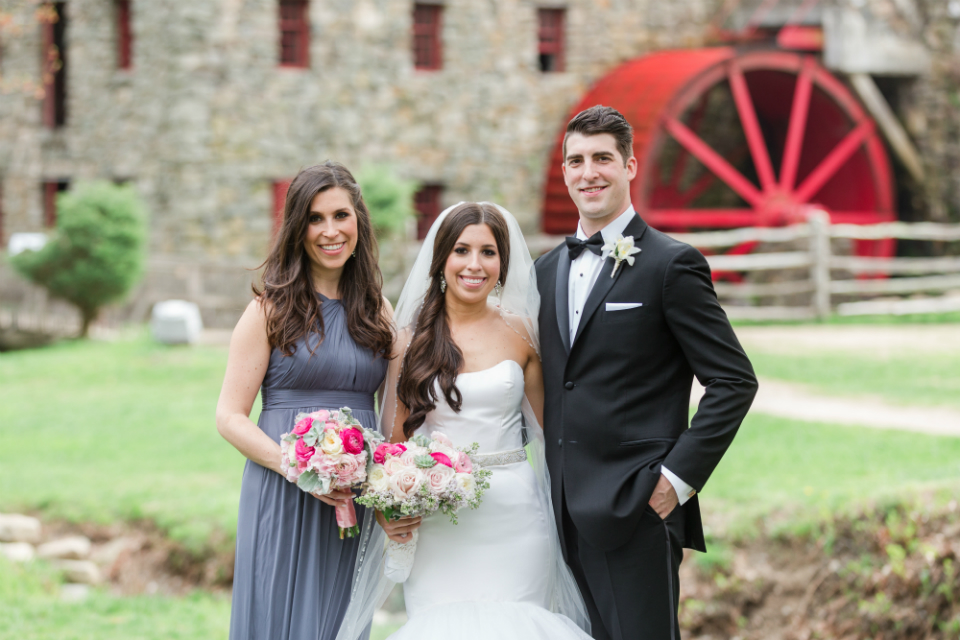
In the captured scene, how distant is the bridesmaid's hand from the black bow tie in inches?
41.3

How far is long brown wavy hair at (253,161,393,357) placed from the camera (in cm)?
330

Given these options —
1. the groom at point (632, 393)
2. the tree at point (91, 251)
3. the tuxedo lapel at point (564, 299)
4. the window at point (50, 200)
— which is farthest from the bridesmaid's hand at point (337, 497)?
the window at point (50, 200)

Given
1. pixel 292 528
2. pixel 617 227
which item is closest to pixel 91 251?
pixel 292 528

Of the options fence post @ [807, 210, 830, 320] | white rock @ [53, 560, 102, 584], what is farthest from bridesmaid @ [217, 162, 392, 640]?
fence post @ [807, 210, 830, 320]

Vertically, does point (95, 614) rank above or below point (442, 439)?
below

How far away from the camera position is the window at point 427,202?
625 inches

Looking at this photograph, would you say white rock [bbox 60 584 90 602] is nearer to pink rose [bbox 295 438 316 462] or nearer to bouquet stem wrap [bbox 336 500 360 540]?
bouquet stem wrap [bbox 336 500 360 540]

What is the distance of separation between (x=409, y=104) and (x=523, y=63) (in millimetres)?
2071

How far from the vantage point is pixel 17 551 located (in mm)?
6582

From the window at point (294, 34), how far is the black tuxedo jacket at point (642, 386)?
12.6 m

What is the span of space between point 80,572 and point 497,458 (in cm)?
426

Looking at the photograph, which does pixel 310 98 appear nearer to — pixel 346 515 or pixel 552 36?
pixel 552 36

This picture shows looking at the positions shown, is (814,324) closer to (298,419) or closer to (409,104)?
(409,104)

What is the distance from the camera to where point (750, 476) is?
691 centimetres
